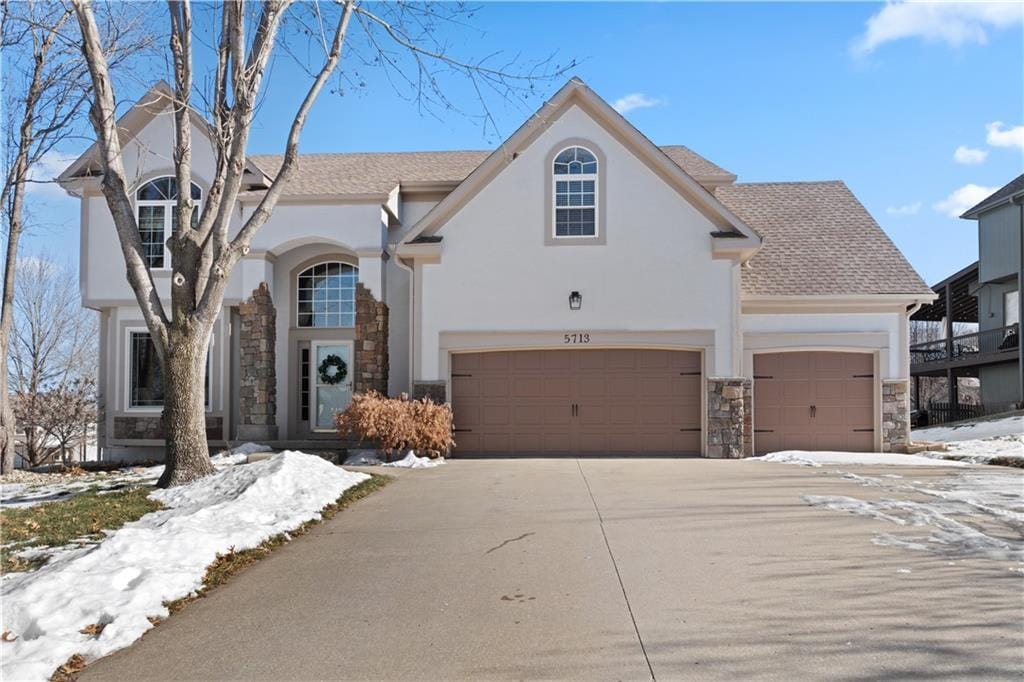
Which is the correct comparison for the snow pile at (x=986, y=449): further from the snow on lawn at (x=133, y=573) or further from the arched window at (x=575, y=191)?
the snow on lawn at (x=133, y=573)

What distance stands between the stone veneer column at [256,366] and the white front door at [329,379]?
3.15ft

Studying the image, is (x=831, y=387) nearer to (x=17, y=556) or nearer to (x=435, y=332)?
(x=435, y=332)

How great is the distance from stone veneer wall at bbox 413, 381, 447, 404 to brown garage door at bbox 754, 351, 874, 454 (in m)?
6.36

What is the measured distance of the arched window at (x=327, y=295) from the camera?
17.9 m

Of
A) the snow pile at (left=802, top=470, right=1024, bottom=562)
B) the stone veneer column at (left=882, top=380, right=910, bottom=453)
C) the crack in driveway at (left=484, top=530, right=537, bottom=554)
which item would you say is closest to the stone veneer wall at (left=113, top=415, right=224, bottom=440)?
the crack in driveway at (left=484, top=530, right=537, bottom=554)

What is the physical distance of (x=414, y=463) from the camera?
46.4 feet

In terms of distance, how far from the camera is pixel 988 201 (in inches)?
1059

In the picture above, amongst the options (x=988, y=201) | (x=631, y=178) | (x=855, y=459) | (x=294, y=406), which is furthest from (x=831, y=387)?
(x=988, y=201)

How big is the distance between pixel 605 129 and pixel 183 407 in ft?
31.1

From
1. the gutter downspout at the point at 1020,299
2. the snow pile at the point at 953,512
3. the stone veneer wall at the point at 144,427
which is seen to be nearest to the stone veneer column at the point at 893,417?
the snow pile at the point at 953,512

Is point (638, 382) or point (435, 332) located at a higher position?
point (435, 332)

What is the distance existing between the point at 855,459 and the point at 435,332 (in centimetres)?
815

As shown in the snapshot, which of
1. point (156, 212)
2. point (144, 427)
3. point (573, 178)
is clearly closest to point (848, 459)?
point (573, 178)

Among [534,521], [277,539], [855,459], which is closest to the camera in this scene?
[277,539]
